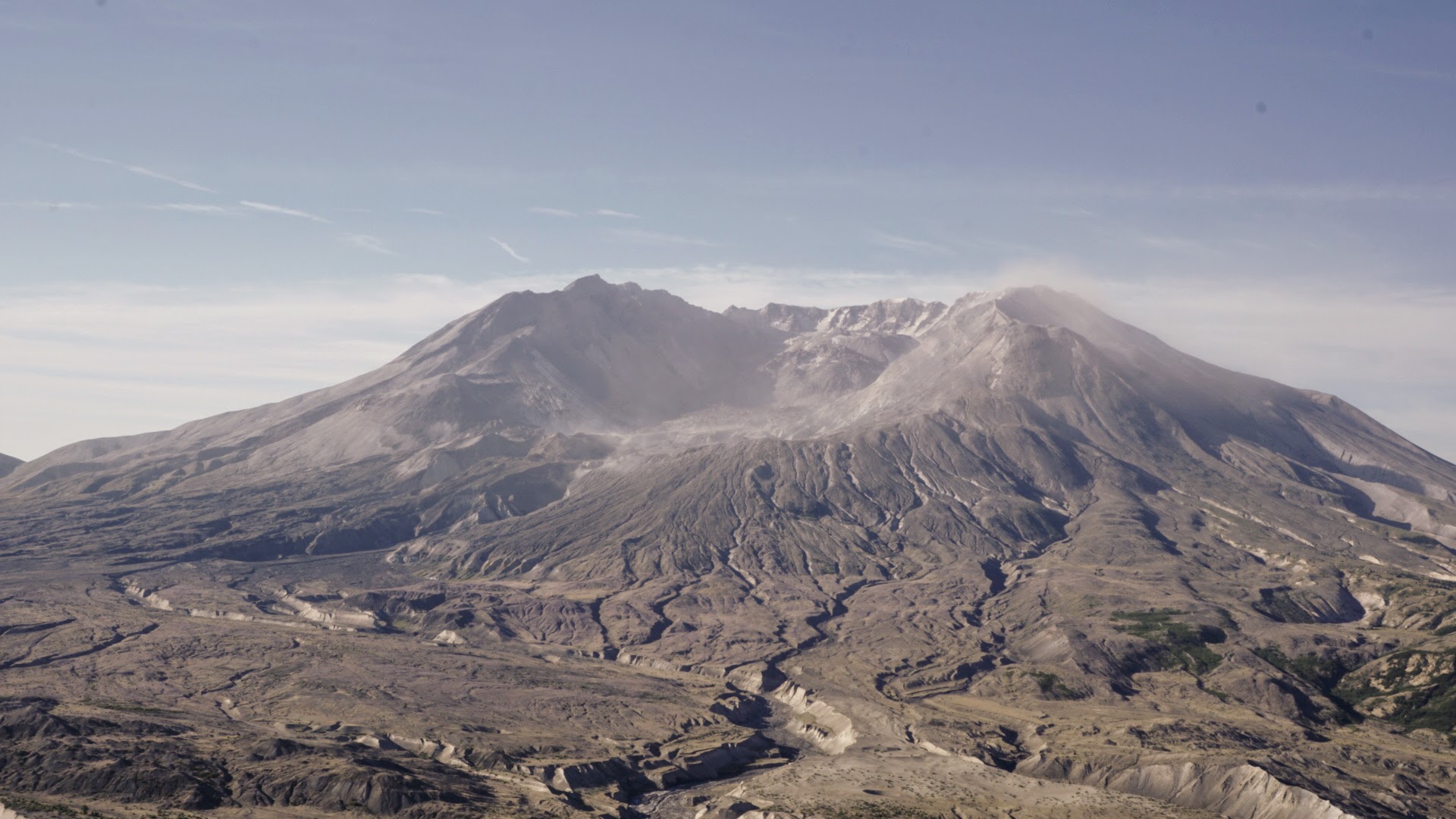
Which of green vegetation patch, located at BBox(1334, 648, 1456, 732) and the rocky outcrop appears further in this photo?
green vegetation patch, located at BBox(1334, 648, 1456, 732)

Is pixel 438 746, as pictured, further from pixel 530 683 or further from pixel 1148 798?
pixel 1148 798

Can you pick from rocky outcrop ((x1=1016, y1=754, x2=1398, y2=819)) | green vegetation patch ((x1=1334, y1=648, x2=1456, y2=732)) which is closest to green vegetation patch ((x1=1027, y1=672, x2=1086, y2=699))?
green vegetation patch ((x1=1334, y1=648, x2=1456, y2=732))

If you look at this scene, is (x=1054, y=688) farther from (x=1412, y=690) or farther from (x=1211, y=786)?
(x=1211, y=786)

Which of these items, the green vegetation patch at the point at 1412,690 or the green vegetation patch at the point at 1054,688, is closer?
the green vegetation patch at the point at 1412,690

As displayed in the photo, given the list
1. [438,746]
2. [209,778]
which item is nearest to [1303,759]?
[438,746]

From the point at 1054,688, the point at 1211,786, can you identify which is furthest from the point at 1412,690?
the point at 1211,786

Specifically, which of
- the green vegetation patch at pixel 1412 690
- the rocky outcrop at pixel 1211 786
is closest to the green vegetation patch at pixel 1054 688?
the green vegetation patch at pixel 1412 690

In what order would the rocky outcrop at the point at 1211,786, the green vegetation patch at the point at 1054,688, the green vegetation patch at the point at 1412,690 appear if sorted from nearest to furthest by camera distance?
the rocky outcrop at the point at 1211,786
the green vegetation patch at the point at 1412,690
the green vegetation patch at the point at 1054,688

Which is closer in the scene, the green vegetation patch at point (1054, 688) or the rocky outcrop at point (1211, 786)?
the rocky outcrop at point (1211, 786)

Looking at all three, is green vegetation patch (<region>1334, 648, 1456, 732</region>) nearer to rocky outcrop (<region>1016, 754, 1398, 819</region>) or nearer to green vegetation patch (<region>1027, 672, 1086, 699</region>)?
green vegetation patch (<region>1027, 672, 1086, 699</region>)

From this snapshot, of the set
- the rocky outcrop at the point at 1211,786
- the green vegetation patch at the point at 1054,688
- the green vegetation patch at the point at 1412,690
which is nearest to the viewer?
the rocky outcrop at the point at 1211,786

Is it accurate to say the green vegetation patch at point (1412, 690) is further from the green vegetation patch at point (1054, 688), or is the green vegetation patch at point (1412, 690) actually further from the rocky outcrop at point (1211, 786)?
the rocky outcrop at point (1211, 786)
